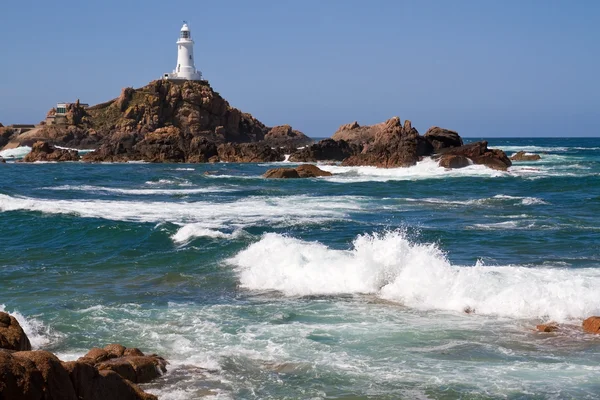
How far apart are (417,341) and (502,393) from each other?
204 centimetres

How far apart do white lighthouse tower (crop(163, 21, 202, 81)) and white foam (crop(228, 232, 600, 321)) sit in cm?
7698

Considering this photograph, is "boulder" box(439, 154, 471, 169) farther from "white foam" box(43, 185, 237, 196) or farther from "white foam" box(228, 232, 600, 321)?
"white foam" box(228, 232, 600, 321)

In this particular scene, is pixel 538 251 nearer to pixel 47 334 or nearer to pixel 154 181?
pixel 47 334

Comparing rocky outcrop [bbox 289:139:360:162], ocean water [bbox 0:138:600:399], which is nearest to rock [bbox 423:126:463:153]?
rocky outcrop [bbox 289:139:360:162]

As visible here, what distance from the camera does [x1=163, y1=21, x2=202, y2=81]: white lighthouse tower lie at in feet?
297

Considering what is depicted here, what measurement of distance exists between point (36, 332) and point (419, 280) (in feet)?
20.4

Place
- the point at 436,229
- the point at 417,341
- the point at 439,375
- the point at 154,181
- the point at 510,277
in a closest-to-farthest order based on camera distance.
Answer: the point at 439,375 → the point at 417,341 → the point at 510,277 → the point at 436,229 → the point at 154,181

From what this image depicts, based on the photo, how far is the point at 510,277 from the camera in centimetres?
1321

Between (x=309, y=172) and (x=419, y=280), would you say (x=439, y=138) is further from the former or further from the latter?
(x=419, y=280)

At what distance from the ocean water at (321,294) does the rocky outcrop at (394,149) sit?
19.1 metres

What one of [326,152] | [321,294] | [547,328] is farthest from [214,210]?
[326,152]

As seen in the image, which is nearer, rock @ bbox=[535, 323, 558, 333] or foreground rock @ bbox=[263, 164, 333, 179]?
rock @ bbox=[535, 323, 558, 333]

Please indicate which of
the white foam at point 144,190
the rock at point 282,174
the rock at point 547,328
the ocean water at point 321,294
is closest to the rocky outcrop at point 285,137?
the rock at point 282,174

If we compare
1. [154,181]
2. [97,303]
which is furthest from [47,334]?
[154,181]
